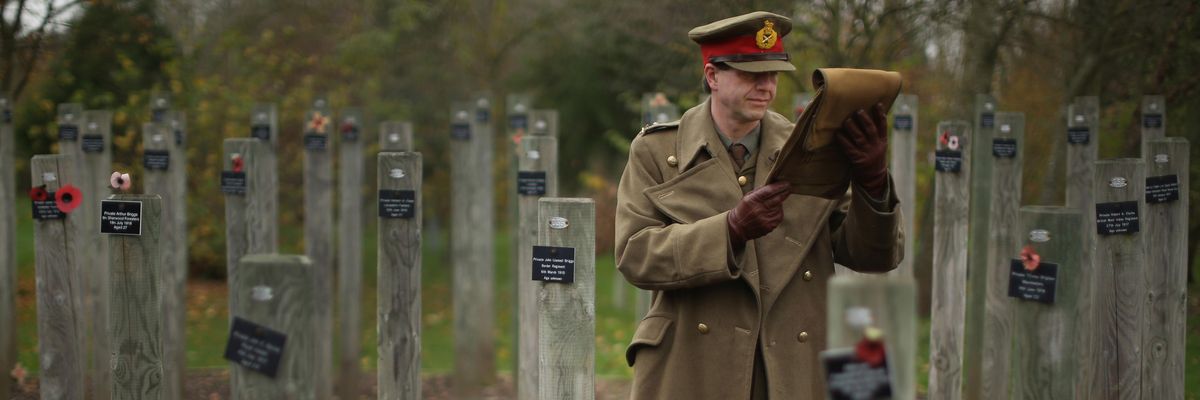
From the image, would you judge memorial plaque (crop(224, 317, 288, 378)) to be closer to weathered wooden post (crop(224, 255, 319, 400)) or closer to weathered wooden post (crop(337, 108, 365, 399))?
weathered wooden post (crop(224, 255, 319, 400))

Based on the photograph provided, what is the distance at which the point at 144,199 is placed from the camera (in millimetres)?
4426

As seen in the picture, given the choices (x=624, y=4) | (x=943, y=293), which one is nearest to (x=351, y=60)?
(x=624, y=4)

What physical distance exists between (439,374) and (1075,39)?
591cm

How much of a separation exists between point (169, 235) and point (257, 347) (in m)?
4.67

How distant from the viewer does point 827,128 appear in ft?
10.3

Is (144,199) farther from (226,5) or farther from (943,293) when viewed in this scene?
(226,5)

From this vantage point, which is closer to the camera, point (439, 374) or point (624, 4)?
point (439, 374)

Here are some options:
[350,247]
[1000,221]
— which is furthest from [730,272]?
[350,247]

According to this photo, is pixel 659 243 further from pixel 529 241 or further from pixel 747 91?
pixel 529 241

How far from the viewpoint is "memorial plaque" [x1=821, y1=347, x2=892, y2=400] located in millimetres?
2416

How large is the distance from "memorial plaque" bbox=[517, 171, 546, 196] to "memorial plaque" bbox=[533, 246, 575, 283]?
8.88 ft

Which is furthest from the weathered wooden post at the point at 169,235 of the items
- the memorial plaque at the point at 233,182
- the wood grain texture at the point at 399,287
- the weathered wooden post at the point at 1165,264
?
the weathered wooden post at the point at 1165,264

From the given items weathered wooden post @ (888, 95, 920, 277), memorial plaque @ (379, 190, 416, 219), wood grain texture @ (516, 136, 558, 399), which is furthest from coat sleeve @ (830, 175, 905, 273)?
weathered wooden post @ (888, 95, 920, 277)

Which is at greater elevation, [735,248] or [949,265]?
[735,248]
